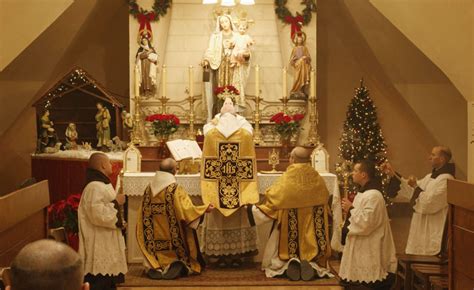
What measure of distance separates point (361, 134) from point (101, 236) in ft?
20.9

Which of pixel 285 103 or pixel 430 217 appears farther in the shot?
pixel 285 103

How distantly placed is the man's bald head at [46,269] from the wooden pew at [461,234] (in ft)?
9.40

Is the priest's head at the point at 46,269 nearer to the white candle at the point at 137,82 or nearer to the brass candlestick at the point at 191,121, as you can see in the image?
the white candle at the point at 137,82

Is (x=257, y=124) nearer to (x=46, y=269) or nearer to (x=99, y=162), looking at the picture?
(x=99, y=162)

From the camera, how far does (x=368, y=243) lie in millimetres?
6621

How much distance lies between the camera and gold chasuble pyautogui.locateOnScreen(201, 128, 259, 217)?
27.4ft

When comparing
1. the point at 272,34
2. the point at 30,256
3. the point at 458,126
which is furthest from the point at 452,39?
the point at 30,256

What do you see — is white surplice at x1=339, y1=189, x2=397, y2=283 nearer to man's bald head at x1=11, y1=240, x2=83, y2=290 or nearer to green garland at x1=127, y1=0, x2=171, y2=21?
man's bald head at x1=11, y1=240, x2=83, y2=290

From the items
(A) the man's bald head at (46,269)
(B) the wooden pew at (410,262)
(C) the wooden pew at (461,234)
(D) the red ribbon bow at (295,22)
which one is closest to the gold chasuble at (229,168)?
(B) the wooden pew at (410,262)

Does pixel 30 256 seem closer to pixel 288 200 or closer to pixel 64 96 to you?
pixel 288 200

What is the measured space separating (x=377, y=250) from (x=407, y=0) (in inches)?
184

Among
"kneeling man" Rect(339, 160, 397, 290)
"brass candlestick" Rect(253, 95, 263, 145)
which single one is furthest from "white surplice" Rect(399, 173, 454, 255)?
"brass candlestick" Rect(253, 95, 263, 145)

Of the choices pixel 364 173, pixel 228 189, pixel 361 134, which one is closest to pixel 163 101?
pixel 228 189

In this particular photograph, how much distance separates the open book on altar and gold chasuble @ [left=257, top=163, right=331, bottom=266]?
150 centimetres
